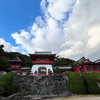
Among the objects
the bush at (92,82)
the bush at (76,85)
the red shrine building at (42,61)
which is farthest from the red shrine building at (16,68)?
the bush at (92,82)

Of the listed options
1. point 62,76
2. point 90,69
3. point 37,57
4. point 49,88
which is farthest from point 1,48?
point 90,69

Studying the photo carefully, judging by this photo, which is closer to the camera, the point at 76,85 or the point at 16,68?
the point at 76,85

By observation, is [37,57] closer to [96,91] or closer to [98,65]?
[96,91]

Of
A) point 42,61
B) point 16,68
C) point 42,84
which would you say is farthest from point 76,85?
point 16,68

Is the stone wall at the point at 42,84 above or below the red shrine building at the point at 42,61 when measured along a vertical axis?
below

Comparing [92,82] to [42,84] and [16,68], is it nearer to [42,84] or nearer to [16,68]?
[42,84]

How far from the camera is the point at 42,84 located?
13445mm

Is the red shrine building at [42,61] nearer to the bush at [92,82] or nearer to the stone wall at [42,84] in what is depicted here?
the stone wall at [42,84]

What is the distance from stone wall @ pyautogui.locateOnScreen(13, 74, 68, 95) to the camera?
41.9 feet

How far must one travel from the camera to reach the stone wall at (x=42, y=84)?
1277 cm

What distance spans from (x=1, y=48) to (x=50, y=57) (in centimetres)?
1380

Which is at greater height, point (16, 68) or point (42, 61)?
point (42, 61)

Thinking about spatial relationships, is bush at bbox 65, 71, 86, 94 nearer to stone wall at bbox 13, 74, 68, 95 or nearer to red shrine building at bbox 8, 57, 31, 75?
stone wall at bbox 13, 74, 68, 95

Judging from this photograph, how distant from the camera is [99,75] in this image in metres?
11.5
